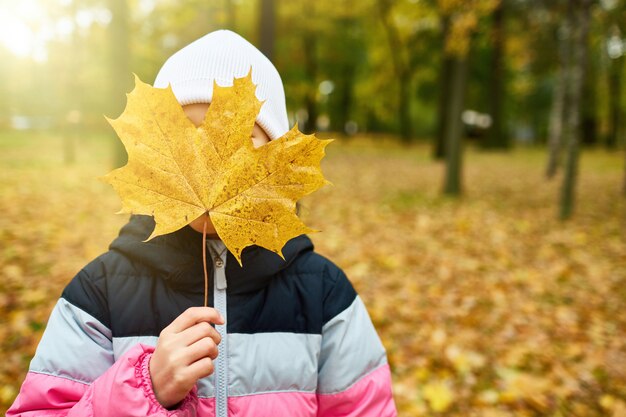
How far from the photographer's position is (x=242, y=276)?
1.24 m

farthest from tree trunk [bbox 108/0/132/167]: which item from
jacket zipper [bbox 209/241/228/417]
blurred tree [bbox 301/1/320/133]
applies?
blurred tree [bbox 301/1/320/133]

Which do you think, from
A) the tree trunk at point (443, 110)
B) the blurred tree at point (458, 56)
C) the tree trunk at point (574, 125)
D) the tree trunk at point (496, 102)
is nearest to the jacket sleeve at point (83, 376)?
the tree trunk at point (574, 125)

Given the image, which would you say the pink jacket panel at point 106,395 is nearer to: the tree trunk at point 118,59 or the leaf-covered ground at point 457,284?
the leaf-covered ground at point 457,284

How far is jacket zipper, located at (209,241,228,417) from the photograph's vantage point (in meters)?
1.19

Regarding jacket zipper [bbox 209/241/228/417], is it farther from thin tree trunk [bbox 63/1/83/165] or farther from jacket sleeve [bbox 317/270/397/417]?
thin tree trunk [bbox 63/1/83/165]

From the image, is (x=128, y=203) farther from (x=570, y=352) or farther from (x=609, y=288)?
(x=609, y=288)

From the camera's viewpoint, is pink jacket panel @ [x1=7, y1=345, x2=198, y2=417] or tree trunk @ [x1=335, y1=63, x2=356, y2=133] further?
tree trunk @ [x1=335, y1=63, x2=356, y2=133]

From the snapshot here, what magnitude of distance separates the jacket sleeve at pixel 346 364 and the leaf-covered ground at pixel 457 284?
1.09 m

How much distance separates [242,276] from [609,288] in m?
4.53

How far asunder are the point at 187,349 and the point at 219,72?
0.70 metres

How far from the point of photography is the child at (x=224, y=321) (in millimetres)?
1114

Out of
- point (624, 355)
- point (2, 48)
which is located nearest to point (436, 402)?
point (624, 355)

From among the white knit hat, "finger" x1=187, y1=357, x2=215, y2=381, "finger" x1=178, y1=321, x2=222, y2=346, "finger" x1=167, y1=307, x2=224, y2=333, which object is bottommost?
"finger" x1=187, y1=357, x2=215, y2=381

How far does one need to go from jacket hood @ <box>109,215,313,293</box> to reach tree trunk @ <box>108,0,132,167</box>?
5.50 meters
